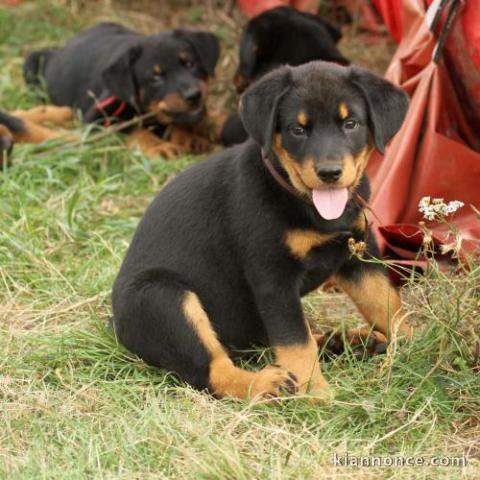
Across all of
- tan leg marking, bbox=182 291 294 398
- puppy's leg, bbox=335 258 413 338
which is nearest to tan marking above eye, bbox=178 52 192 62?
puppy's leg, bbox=335 258 413 338

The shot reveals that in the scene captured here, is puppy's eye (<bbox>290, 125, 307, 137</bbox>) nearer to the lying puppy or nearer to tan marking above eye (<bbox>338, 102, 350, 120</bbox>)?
tan marking above eye (<bbox>338, 102, 350, 120</bbox>)

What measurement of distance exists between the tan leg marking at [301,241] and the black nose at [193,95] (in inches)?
129

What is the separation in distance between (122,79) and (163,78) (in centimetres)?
28

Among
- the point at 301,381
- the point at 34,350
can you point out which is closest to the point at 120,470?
the point at 301,381

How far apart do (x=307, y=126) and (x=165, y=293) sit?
843mm

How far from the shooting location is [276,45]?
7.05 metres

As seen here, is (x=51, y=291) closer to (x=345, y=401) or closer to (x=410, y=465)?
(x=345, y=401)

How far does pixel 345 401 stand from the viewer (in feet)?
12.1

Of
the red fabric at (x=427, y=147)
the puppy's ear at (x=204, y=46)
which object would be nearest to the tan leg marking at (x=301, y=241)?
the red fabric at (x=427, y=147)

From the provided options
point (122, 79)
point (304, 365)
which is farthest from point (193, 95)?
point (304, 365)

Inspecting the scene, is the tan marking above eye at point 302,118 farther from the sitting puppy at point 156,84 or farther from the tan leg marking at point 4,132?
the sitting puppy at point 156,84

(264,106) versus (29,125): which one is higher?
(264,106)

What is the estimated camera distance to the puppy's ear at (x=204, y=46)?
7172 millimetres

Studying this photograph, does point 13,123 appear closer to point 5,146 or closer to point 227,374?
point 5,146
